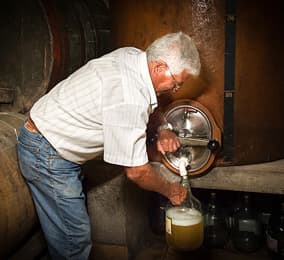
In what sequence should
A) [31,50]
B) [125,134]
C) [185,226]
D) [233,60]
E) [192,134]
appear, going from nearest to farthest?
[125,134], [185,226], [233,60], [192,134], [31,50]

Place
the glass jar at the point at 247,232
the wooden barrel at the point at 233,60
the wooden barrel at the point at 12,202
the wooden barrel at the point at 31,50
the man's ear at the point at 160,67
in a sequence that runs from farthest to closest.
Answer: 1. the glass jar at the point at 247,232
2. the wooden barrel at the point at 31,50
3. the wooden barrel at the point at 233,60
4. the wooden barrel at the point at 12,202
5. the man's ear at the point at 160,67

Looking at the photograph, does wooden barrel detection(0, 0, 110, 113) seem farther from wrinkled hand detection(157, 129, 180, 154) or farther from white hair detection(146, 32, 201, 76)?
white hair detection(146, 32, 201, 76)

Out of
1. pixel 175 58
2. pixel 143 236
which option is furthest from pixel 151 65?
pixel 143 236

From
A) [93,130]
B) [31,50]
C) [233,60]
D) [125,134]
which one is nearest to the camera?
[125,134]

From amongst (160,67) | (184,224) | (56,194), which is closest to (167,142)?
(184,224)

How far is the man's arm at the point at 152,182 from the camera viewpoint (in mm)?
1898

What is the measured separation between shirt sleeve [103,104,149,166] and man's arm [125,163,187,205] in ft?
0.21

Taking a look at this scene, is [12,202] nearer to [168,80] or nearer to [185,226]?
[185,226]

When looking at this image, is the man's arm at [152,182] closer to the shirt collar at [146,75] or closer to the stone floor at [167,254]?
the shirt collar at [146,75]

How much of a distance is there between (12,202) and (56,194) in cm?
27

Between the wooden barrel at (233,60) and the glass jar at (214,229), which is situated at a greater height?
the wooden barrel at (233,60)

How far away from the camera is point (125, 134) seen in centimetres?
181

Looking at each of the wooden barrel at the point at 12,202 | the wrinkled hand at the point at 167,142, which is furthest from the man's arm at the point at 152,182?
the wooden barrel at the point at 12,202

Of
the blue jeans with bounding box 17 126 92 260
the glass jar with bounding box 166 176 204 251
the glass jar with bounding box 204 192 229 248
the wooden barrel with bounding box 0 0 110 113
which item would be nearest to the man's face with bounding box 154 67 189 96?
the glass jar with bounding box 166 176 204 251
